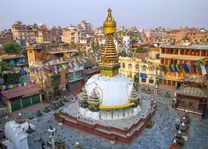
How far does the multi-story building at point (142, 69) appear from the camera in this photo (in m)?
39.8

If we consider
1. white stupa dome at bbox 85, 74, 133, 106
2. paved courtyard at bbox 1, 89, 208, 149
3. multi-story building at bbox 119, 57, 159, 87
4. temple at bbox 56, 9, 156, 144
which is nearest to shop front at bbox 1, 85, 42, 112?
paved courtyard at bbox 1, 89, 208, 149

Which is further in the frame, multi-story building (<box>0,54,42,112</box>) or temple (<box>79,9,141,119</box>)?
multi-story building (<box>0,54,42,112</box>)

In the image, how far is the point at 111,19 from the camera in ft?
85.6

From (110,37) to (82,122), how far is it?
1238 cm

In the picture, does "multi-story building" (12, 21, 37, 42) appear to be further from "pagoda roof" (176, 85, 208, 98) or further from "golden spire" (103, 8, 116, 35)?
"pagoda roof" (176, 85, 208, 98)

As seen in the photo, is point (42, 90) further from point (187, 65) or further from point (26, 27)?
point (26, 27)

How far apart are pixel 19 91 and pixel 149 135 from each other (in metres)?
20.2

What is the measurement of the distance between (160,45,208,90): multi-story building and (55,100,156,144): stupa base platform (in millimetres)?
13779

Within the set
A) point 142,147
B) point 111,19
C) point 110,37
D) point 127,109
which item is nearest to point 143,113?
point 127,109

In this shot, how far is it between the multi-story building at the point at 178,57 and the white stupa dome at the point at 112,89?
592 inches

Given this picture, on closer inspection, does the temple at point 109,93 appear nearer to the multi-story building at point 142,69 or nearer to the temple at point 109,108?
the temple at point 109,108

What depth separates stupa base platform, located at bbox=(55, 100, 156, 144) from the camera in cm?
2022

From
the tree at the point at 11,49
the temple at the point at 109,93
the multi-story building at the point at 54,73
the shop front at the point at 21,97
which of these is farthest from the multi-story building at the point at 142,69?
the tree at the point at 11,49

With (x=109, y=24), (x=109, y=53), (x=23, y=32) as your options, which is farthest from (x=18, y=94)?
(x=23, y=32)
